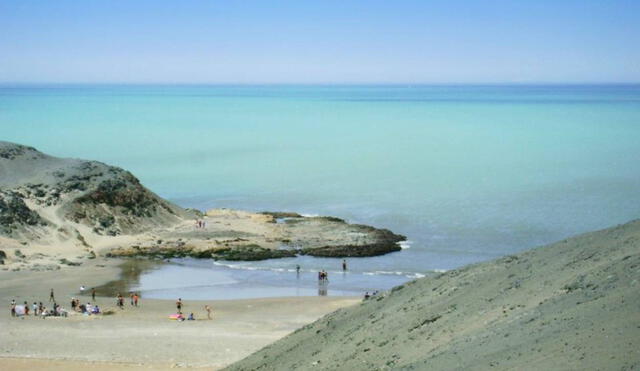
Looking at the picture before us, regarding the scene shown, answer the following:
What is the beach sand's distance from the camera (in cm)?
2483

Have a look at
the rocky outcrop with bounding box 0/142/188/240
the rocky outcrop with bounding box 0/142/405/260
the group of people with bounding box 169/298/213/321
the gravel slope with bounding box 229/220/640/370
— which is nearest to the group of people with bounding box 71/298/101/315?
the group of people with bounding box 169/298/213/321

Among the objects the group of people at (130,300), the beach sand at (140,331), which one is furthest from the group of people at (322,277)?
the group of people at (130,300)

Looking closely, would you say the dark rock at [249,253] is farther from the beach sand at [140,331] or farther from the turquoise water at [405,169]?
the beach sand at [140,331]

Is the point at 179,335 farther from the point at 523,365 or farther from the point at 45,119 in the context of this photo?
the point at 45,119

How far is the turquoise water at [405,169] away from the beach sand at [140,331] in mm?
8915

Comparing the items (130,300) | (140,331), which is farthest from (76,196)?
(140,331)

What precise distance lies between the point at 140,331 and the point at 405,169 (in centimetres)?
5804

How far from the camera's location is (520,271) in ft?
61.6

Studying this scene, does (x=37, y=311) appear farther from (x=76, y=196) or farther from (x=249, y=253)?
(x=76, y=196)

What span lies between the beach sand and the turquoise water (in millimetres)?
8915

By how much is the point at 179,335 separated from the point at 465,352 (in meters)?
15.2

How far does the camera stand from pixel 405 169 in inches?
3327

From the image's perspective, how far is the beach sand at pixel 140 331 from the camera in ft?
81.5

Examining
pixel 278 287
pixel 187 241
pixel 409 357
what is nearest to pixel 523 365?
pixel 409 357
